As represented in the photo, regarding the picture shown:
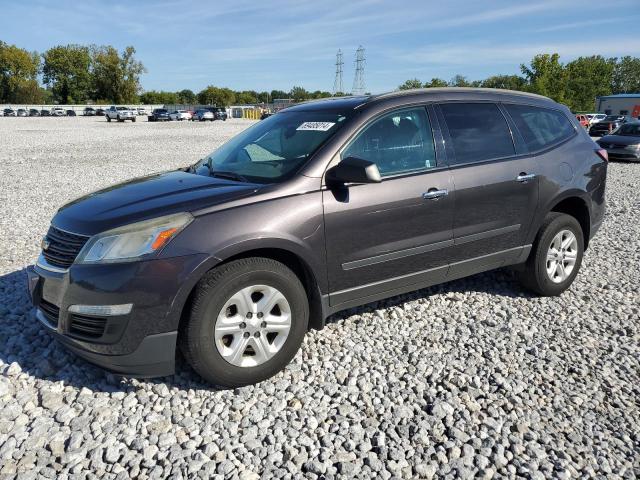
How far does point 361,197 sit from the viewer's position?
355 cm

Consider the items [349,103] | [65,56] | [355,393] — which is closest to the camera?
→ [355,393]

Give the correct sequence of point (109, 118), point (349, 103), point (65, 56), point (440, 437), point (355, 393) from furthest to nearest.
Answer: point (65, 56) < point (109, 118) < point (349, 103) < point (355, 393) < point (440, 437)

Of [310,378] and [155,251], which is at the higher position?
[155,251]

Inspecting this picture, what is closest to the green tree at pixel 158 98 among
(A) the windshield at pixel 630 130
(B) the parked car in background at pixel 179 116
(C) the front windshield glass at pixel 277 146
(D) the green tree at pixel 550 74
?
(B) the parked car in background at pixel 179 116

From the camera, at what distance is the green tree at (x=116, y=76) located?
94.6 metres

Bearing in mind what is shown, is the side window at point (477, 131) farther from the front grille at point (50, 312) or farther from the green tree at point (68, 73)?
the green tree at point (68, 73)

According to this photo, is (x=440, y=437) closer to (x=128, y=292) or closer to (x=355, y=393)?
(x=355, y=393)

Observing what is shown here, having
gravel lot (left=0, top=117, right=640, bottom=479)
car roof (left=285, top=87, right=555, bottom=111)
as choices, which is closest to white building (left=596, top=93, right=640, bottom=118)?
car roof (left=285, top=87, right=555, bottom=111)

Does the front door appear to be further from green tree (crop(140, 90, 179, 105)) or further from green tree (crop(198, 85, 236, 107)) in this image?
green tree (crop(140, 90, 179, 105))

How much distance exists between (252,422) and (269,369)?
0.41m

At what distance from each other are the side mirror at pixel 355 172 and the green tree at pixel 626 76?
142 meters

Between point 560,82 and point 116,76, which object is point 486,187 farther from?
point 116,76

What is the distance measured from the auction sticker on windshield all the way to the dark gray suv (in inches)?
0.9

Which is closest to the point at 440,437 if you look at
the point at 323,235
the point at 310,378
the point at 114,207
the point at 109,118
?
the point at 310,378
